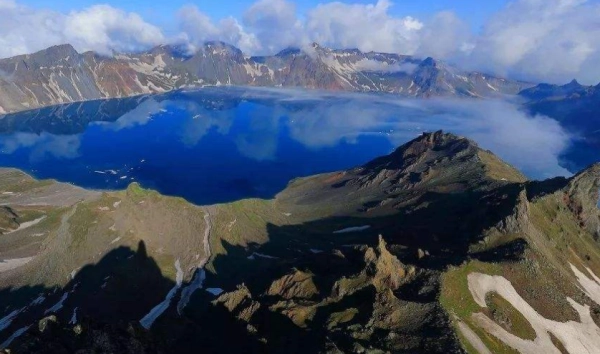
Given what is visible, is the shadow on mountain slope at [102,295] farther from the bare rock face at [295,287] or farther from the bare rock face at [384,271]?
the bare rock face at [384,271]

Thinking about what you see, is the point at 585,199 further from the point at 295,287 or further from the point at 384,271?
the point at 295,287

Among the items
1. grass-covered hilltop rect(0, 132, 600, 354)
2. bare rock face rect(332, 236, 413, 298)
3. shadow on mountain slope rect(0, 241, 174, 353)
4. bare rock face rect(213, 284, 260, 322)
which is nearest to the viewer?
grass-covered hilltop rect(0, 132, 600, 354)

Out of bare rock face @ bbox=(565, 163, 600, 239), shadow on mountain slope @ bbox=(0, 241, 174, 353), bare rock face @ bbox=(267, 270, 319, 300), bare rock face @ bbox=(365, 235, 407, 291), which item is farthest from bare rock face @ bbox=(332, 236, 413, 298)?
bare rock face @ bbox=(565, 163, 600, 239)

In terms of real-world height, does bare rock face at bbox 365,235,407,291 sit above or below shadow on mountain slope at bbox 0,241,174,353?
above

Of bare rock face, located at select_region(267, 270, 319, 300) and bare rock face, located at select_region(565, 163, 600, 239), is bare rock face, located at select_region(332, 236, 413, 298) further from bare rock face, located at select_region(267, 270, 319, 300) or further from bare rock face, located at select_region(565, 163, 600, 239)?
bare rock face, located at select_region(565, 163, 600, 239)

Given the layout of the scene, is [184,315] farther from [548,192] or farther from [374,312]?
[548,192]

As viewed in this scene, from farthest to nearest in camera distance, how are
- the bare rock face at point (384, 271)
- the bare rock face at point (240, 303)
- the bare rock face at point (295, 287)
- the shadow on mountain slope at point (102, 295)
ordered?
the shadow on mountain slope at point (102, 295), the bare rock face at point (295, 287), the bare rock face at point (240, 303), the bare rock face at point (384, 271)

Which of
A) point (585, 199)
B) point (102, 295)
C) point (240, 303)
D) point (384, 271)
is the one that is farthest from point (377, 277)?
point (585, 199)

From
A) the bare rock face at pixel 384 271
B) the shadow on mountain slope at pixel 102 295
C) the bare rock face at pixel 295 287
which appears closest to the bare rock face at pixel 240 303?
the bare rock face at pixel 295 287
